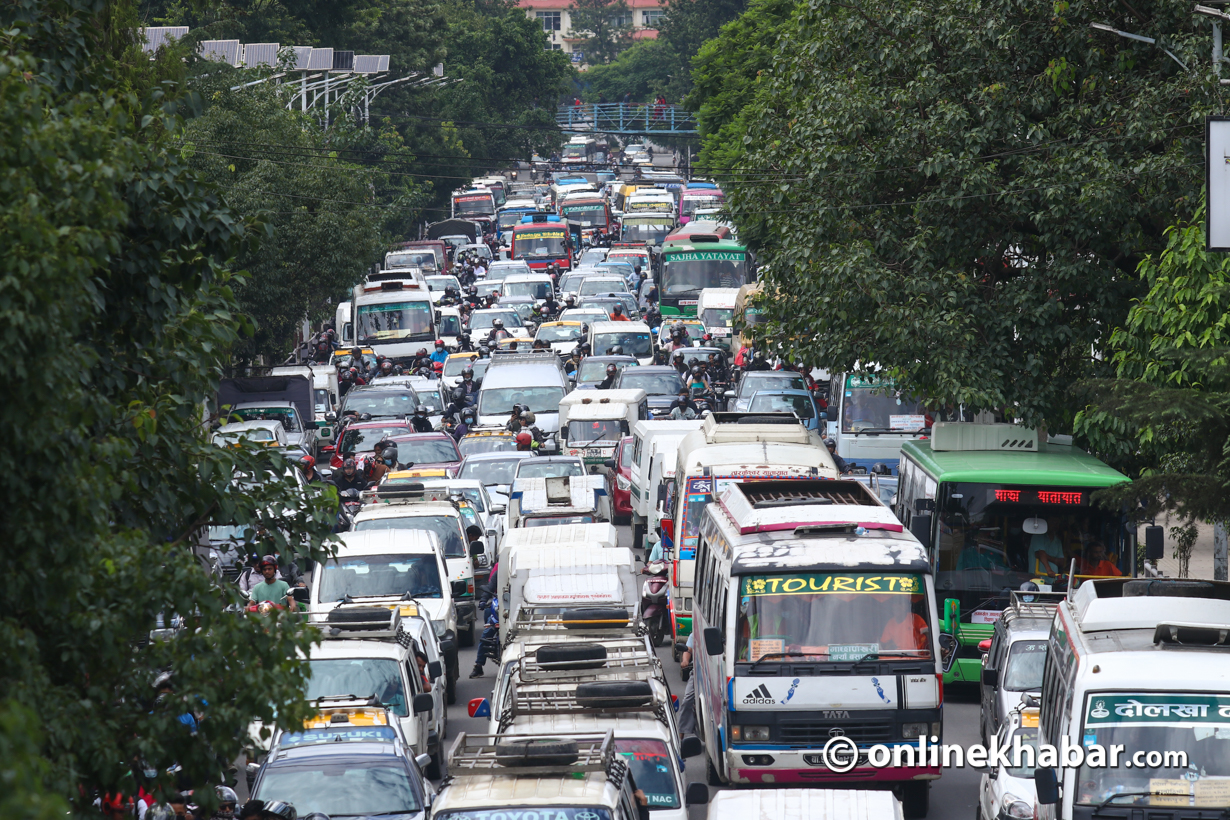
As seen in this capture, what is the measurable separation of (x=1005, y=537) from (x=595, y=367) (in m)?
20.7

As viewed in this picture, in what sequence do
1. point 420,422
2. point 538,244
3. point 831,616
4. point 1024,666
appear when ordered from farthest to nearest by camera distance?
point 538,244 → point 420,422 → point 1024,666 → point 831,616

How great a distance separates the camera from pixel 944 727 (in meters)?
15.9

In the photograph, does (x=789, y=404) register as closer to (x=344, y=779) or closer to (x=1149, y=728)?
(x=344, y=779)

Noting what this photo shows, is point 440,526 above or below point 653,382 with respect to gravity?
below

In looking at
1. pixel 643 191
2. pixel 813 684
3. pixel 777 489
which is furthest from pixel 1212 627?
pixel 643 191

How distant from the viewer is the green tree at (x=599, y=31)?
186375mm

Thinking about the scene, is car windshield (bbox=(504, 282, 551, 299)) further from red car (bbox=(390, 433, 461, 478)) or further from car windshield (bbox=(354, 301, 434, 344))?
red car (bbox=(390, 433, 461, 478))

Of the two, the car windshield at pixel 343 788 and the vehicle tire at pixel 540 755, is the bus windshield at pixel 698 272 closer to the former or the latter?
the car windshield at pixel 343 788

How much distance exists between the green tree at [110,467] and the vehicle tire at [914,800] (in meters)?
6.88

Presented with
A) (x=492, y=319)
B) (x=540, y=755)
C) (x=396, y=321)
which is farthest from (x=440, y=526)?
(x=492, y=319)

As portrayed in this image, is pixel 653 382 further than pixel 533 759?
Yes

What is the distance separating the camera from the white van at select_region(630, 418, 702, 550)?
22.6 meters

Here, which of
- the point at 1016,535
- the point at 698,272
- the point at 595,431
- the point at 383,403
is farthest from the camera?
the point at 698,272

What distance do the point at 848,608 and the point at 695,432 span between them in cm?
929
